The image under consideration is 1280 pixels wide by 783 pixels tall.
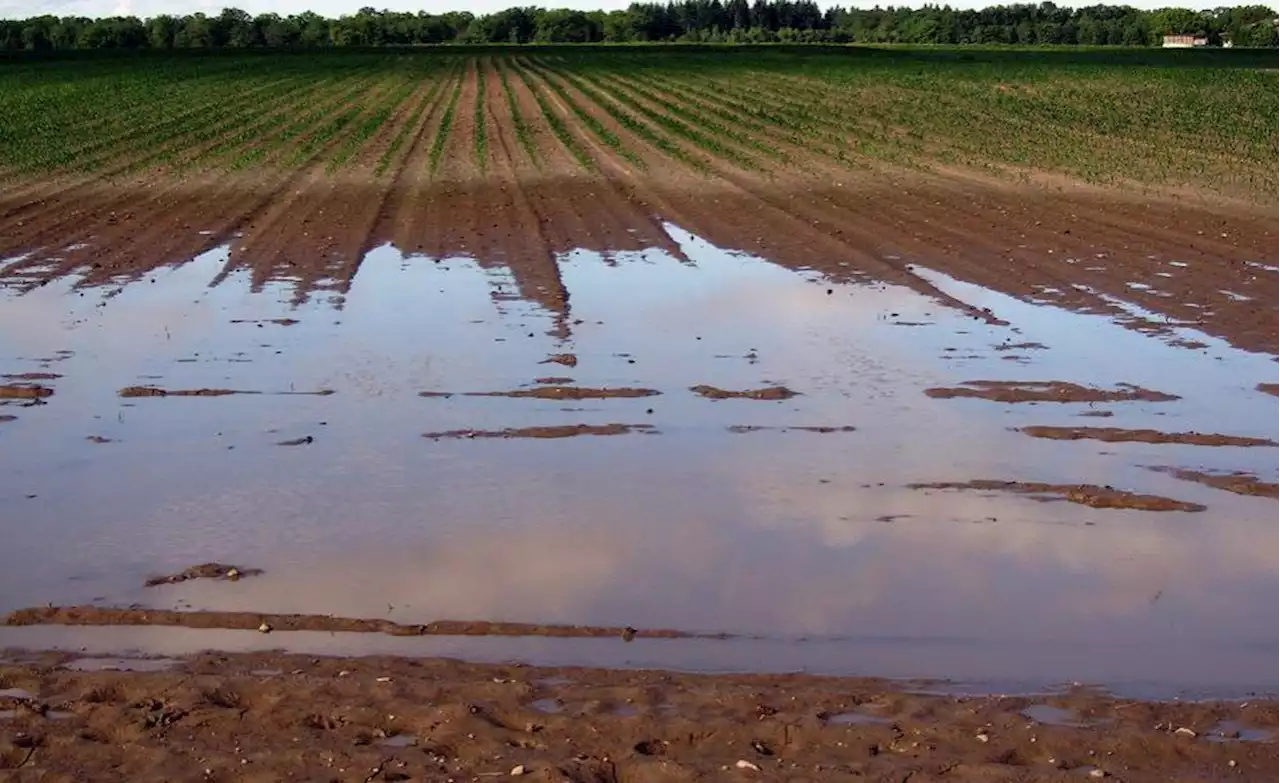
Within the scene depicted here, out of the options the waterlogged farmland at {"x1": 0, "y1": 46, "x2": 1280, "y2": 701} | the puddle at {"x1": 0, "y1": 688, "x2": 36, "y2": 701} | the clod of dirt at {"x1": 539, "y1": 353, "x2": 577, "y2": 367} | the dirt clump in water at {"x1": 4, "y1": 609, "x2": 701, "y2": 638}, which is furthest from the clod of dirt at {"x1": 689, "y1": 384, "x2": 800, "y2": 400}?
Answer: the puddle at {"x1": 0, "y1": 688, "x2": 36, "y2": 701}

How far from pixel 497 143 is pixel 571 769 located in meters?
30.1

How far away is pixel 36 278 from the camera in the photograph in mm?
18906

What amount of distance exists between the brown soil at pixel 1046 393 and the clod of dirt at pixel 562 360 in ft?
10.00

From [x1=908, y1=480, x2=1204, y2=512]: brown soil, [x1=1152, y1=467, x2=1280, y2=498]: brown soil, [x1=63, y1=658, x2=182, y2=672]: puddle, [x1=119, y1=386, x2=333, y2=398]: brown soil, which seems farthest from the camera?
[x1=119, y1=386, x2=333, y2=398]: brown soil

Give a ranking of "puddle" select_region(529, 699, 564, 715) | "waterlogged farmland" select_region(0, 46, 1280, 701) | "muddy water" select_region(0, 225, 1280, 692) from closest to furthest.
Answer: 1. "puddle" select_region(529, 699, 564, 715)
2. "muddy water" select_region(0, 225, 1280, 692)
3. "waterlogged farmland" select_region(0, 46, 1280, 701)

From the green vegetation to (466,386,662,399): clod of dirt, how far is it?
15.5 meters

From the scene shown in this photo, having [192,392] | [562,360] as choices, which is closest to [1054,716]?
[562,360]

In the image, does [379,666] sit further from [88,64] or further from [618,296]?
[88,64]

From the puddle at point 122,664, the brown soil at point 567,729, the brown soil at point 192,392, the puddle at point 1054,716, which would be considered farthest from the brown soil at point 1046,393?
the puddle at point 122,664

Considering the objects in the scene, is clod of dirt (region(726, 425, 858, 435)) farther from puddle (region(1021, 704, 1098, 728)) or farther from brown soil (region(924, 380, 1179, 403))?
puddle (region(1021, 704, 1098, 728))

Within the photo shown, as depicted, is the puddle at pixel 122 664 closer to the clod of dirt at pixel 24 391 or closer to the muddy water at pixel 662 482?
the muddy water at pixel 662 482

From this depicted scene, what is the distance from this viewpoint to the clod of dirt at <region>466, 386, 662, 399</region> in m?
12.9

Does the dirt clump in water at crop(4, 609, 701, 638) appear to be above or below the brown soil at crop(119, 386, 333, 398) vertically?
above

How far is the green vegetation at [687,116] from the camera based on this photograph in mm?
31875
